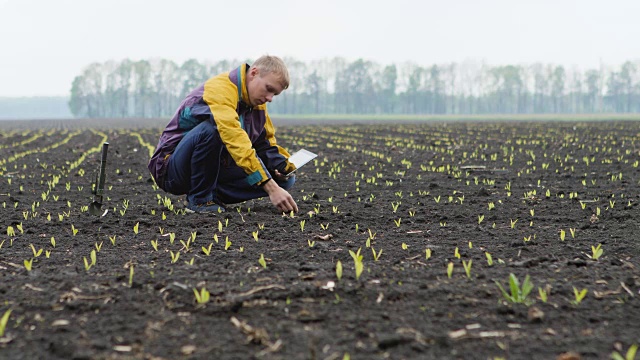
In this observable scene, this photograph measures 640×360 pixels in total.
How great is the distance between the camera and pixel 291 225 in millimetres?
4727

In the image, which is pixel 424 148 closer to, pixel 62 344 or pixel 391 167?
pixel 391 167

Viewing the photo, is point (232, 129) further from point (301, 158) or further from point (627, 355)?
point (627, 355)

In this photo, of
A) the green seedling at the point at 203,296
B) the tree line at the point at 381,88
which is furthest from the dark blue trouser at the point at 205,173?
the tree line at the point at 381,88

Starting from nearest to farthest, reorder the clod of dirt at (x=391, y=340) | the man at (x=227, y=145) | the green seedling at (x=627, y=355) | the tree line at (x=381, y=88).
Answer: the green seedling at (x=627, y=355) < the clod of dirt at (x=391, y=340) < the man at (x=227, y=145) < the tree line at (x=381, y=88)

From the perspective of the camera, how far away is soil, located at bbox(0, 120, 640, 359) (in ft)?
7.36

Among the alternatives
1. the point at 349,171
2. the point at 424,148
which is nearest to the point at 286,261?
the point at 349,171

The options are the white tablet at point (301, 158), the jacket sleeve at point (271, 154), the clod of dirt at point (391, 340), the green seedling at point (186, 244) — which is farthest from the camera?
the jacket sleeve at point (271, 154)

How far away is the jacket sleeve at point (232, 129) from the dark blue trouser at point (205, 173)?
10.8 inches

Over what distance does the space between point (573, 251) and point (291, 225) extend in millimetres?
2040

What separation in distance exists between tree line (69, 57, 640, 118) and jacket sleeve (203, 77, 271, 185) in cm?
10748

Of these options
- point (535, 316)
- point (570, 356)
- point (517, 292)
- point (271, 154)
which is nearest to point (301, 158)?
point (271, 154)

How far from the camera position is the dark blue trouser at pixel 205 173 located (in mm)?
5004

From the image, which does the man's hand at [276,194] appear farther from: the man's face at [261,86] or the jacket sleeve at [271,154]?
the jacket sleeve at [271,154]

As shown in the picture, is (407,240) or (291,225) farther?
(291,225)
